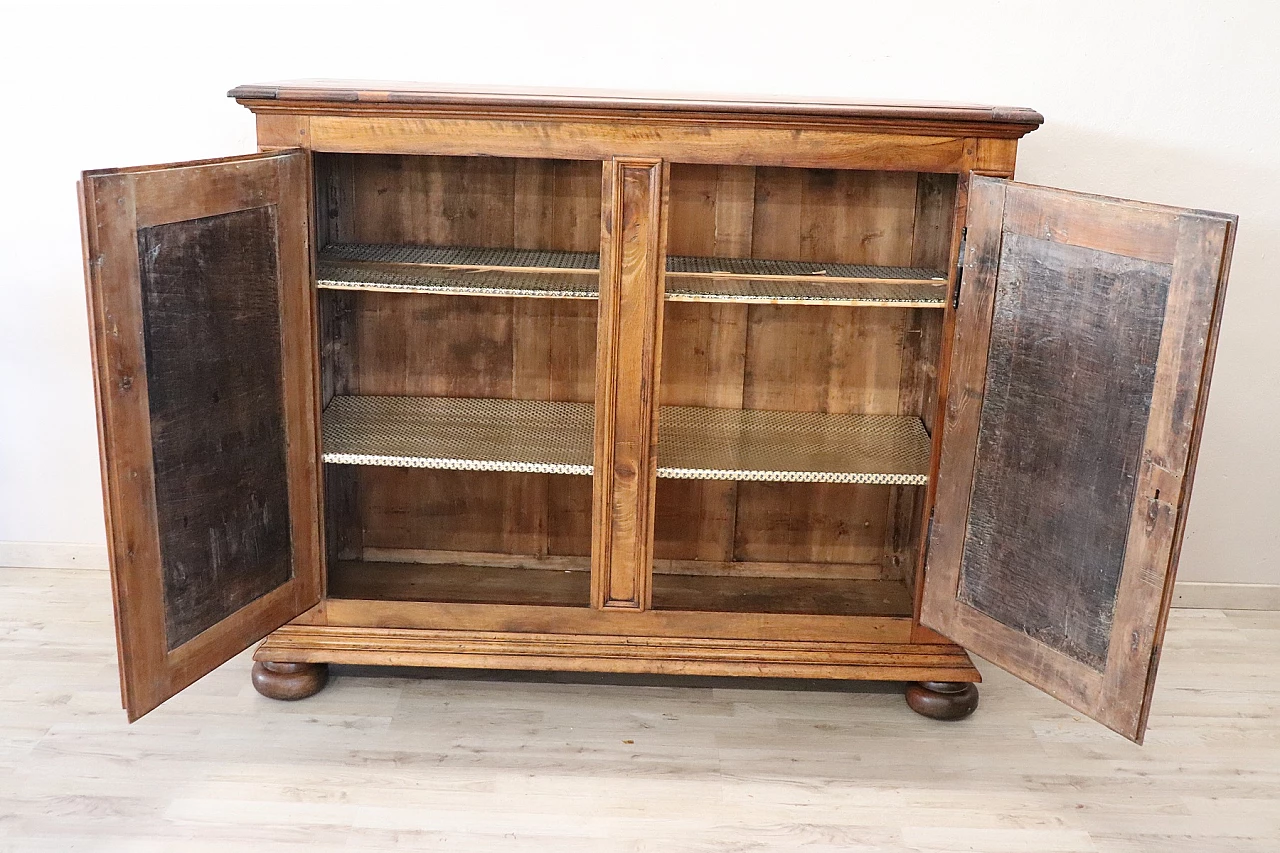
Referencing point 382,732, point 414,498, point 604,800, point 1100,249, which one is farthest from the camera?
point 414,498

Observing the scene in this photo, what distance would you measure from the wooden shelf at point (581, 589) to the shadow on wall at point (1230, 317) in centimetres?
94

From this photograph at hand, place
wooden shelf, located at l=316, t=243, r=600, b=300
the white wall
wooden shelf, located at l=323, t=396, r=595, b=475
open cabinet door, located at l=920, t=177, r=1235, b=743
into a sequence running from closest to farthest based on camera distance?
1. open cabinet door, located at l=920, t=177, r=1235, b=743
2. wooden shelf, located at l=316, t=243, r=600, b=300
3. wooden shelf, located at l=323, t=396, r=595, b=475
4. the white wall

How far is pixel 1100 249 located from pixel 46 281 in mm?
2467

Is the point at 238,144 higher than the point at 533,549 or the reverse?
higher

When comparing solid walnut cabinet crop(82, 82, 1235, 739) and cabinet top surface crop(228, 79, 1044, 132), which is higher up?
cabinet top surface crop(228, 79, 1044, 132)

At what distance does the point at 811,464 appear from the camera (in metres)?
2.60

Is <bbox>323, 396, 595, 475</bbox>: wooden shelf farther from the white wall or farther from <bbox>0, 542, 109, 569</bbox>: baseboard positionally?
<bbox>0, 542, 109, 569</bbox>: baseboard

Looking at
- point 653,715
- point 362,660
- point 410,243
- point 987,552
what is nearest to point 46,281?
point 410,243

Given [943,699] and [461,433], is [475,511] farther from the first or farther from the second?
[943,699]

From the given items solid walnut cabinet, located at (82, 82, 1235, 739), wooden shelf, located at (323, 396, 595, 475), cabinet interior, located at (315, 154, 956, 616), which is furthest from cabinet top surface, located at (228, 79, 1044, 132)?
wooden shelf, located at (323, 396, 595, 475)

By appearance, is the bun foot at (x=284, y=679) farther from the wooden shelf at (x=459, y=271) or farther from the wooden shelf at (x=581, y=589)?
the wooden shelf at (x=459, y=271)

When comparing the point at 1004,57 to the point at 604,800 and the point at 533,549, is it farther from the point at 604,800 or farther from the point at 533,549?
the point at 604,800

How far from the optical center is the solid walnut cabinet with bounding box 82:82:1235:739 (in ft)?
6.67

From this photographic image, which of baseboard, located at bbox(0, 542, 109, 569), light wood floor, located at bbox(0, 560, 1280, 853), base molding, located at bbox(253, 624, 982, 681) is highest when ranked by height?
base molding, located at bbox(253, 624, 982, 681)
